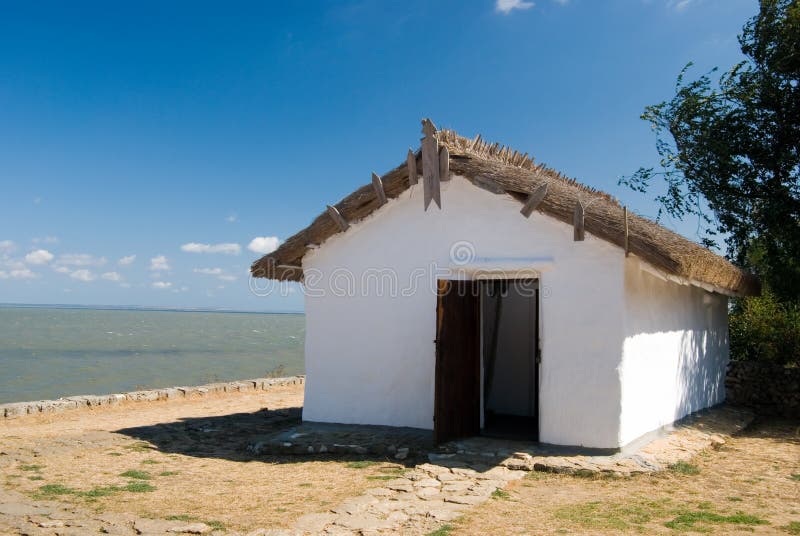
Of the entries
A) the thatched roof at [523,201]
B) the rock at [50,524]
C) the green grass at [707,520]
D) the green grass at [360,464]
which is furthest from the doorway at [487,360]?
the rock at [50,524]

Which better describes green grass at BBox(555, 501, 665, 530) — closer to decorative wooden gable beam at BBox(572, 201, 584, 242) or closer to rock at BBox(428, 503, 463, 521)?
rock at BBox(428, 503, 463, 521)

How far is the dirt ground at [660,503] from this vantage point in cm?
431

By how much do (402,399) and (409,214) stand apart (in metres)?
2.32

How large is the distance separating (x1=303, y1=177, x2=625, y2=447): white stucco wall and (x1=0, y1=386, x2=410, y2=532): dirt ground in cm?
141

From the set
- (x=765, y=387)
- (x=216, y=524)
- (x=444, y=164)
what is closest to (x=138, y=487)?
(x=216, y=524)

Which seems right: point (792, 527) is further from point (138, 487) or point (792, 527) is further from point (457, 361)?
point (138, 487)

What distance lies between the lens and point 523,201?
6840 millimetres

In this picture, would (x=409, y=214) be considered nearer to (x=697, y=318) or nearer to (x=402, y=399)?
(x=402, y=399)

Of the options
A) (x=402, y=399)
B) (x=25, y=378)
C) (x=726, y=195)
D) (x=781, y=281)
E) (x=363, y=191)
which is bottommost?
(x=25, y=378)

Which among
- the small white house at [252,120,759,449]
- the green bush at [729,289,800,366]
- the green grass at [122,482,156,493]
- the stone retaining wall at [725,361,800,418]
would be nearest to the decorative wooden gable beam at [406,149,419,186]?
the small white house at [252,120,759,449]

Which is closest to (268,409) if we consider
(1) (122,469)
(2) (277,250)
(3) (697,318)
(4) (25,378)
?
(2) (277,250)

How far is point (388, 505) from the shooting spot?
4828 millimetres

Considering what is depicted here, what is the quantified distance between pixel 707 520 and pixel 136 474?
5.04m

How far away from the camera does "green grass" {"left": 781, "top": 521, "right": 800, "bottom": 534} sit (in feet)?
13.7
